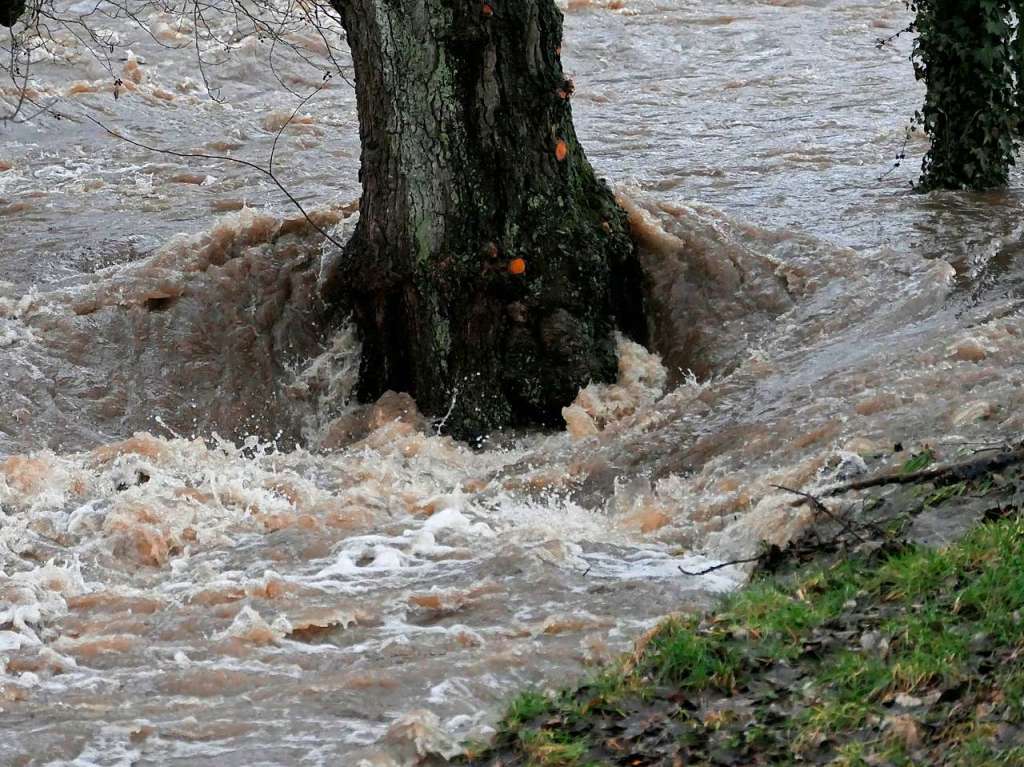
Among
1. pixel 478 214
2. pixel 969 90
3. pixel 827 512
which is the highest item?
pixel 969 90

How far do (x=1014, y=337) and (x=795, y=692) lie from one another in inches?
148

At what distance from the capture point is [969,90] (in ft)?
37.6

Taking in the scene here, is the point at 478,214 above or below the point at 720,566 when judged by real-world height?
above

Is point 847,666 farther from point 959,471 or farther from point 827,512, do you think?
point 959,471

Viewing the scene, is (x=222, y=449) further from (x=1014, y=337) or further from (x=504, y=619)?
(x=1014, y=337)

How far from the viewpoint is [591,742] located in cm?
503

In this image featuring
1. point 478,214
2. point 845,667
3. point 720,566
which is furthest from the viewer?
point 478,214

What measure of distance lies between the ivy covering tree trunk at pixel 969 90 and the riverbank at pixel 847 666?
19.4ft

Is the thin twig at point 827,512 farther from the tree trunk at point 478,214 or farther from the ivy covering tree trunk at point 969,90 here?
the ivy covering tree trunk at point 969,90

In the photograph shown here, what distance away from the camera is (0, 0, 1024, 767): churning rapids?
5.79 m

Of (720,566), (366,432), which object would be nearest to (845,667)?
(720,566)

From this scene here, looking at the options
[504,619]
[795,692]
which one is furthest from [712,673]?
[504,619]

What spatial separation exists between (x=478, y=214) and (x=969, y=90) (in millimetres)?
4479

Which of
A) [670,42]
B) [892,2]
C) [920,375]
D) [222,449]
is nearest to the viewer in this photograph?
[920,375]
